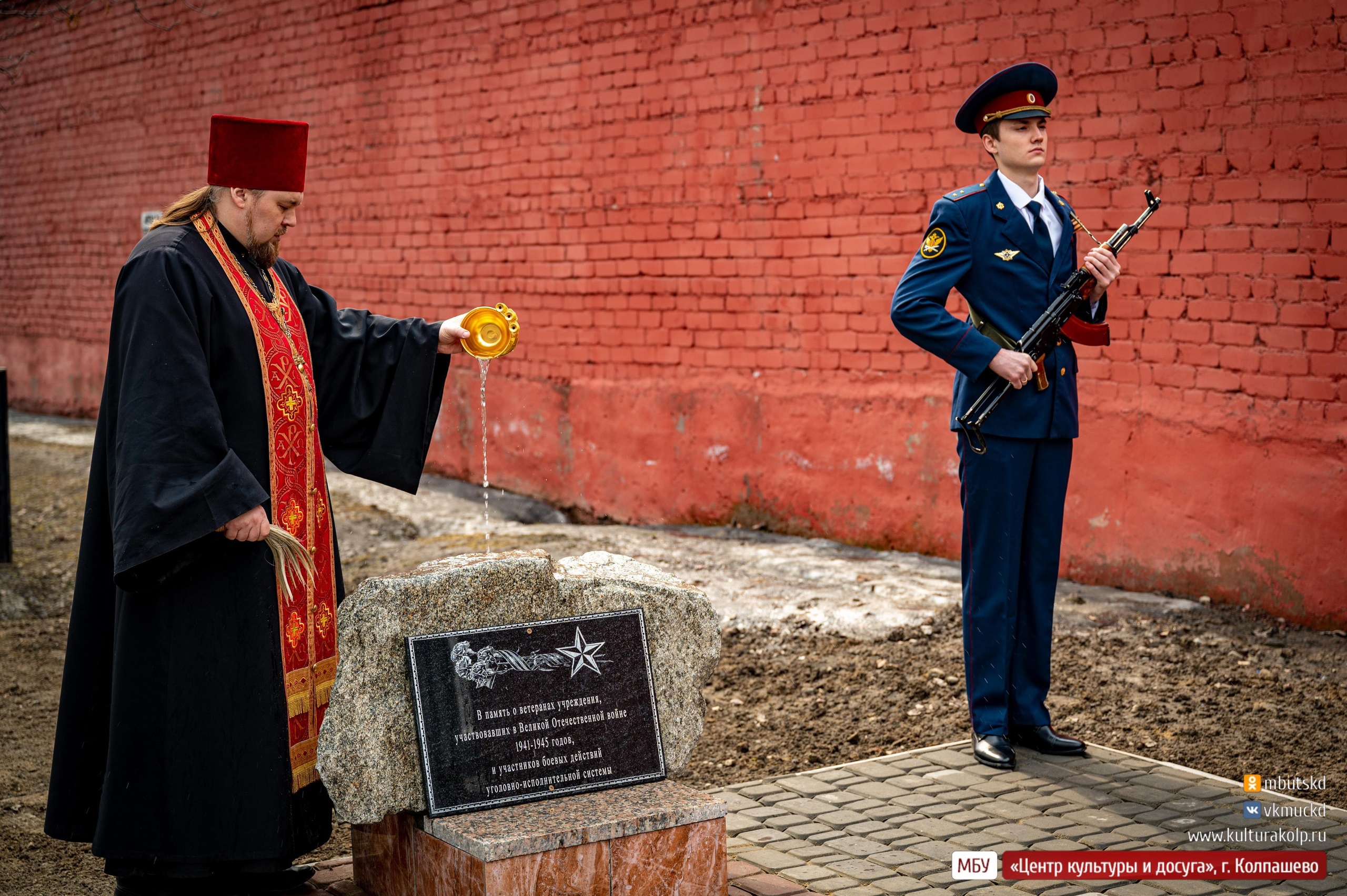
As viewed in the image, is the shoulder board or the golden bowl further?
the shoulder board

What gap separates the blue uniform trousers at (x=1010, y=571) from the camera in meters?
4.28

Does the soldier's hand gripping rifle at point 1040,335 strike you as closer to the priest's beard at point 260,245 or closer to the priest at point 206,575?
the priest at point 206,575

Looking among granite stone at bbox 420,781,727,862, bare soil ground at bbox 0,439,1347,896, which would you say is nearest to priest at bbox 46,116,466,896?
granite stone at bbox 420,781,727,862

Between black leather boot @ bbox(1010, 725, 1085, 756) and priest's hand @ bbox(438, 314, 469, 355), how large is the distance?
2.16 meters

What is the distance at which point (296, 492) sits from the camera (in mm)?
3490

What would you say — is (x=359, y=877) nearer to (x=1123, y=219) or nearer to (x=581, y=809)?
(x=581, y=809)

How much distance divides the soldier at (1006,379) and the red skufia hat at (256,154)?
1.90 m

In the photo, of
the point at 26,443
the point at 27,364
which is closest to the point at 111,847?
the point at 26,443

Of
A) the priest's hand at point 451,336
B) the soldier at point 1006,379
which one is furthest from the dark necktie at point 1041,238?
the priest's hand at point 451,336

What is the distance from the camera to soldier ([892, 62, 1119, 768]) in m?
4.24

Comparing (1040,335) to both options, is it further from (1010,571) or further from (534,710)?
(534,710)

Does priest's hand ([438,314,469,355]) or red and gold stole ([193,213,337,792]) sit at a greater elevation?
priest's hand ([438,314,469,355])

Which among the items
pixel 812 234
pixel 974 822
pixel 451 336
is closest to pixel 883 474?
pixel 812 234

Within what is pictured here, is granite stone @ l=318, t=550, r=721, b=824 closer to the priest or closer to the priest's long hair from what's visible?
the priest
